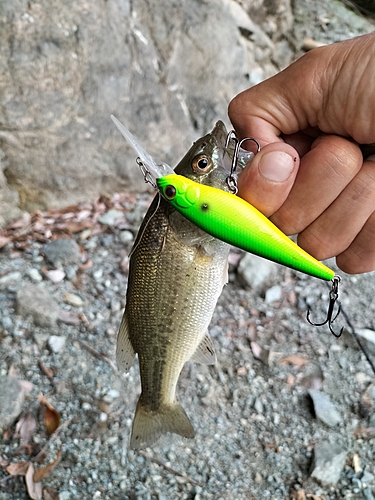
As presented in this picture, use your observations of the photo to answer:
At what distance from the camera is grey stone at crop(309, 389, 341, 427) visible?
2.57 metres

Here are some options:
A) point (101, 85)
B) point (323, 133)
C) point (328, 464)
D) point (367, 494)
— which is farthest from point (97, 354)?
point (101, 85)

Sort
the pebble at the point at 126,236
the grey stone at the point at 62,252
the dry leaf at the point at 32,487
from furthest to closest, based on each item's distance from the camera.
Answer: the pebble at the point at 126,236 → the grey stone at the point at 62,252 → the dry leaf at the point at 32,487

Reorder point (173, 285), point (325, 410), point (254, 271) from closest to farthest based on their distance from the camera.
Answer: point (173, 285)
point (325, 410)
point (254, 271)

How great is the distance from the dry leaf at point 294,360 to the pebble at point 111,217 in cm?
162

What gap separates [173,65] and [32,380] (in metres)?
2.68

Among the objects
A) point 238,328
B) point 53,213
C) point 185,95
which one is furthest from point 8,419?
point 185,95

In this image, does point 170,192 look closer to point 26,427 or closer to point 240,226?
point 240,226

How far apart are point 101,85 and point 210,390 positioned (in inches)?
91.8

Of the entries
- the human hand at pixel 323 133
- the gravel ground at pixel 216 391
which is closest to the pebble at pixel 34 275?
the gravel ground at pixel 216 391

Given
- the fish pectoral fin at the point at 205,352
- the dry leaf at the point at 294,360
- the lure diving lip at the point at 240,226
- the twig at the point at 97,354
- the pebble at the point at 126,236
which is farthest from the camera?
the pebble at the point at 126,236

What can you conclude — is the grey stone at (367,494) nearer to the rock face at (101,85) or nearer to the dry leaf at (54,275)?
the dry leaf at (54,275)

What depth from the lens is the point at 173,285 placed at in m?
Result: 1.54

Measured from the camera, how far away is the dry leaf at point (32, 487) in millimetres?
2172

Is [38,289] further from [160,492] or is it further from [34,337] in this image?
[160,492]
